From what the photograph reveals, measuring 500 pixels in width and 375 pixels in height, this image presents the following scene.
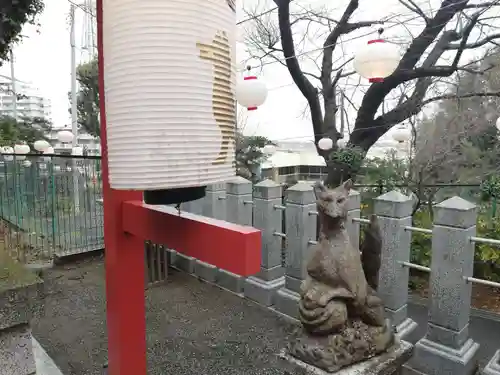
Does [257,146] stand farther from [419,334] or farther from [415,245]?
[419,334]

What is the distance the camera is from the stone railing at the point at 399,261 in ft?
10.7

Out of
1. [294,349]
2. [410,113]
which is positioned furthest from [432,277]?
[410,113]

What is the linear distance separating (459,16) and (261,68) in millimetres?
4523

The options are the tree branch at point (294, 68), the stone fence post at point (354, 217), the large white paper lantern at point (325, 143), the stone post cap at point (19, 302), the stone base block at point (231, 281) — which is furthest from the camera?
the large white paper lantern at point (325, 143)

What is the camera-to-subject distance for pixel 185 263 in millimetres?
6410

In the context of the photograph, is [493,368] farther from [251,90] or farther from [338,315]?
[251,90]

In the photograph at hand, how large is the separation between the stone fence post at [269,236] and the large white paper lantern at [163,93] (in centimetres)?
376

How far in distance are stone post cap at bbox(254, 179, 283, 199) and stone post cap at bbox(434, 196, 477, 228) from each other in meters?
2.07

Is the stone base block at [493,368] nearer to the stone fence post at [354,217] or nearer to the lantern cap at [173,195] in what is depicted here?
the stone fence post at [354,217]

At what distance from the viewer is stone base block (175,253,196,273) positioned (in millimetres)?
6292

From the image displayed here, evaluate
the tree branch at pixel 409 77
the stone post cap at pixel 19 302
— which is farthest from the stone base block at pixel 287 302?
the tree branch at pixel 409 77

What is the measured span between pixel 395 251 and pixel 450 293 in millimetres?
610

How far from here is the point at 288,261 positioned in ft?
15.5

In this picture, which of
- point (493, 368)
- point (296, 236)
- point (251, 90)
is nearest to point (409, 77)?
point (251, 90)
